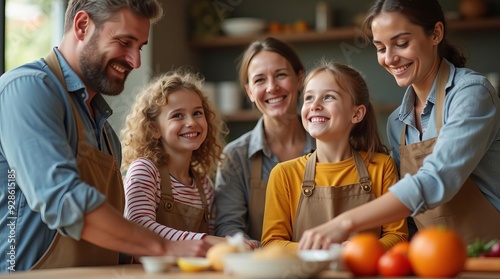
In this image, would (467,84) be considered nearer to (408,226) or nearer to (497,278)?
(408,226)

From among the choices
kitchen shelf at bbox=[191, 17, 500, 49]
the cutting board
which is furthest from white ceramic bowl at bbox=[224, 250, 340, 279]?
kitchen shelf at bbox=[191, 17, 500, 49]

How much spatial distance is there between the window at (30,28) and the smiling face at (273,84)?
1.54 m

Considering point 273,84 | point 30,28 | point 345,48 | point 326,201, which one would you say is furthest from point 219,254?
point 345,48

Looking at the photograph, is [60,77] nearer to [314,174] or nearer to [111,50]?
[111,50]

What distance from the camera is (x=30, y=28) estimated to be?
153 inches

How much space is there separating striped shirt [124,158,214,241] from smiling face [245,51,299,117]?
496mm

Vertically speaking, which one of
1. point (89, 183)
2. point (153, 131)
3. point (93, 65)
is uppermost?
point (93, 65)

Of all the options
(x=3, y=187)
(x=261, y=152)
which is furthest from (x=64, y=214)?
(x=261, y=152)

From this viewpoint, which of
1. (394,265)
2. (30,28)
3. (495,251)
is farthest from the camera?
(30,28)

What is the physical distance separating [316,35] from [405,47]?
273 cm

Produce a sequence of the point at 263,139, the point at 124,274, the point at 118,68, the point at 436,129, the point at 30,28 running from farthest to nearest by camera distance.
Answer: the point at 30,28 < the point at 263,139 < the point at 436,129 < the point at 118,68 < the point at 124,274

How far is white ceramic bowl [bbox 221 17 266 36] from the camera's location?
5.05m

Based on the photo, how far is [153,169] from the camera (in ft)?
7.70

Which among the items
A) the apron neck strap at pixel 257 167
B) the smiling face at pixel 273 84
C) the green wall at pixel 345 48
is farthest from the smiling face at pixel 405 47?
the green wall at pixel 345 48
